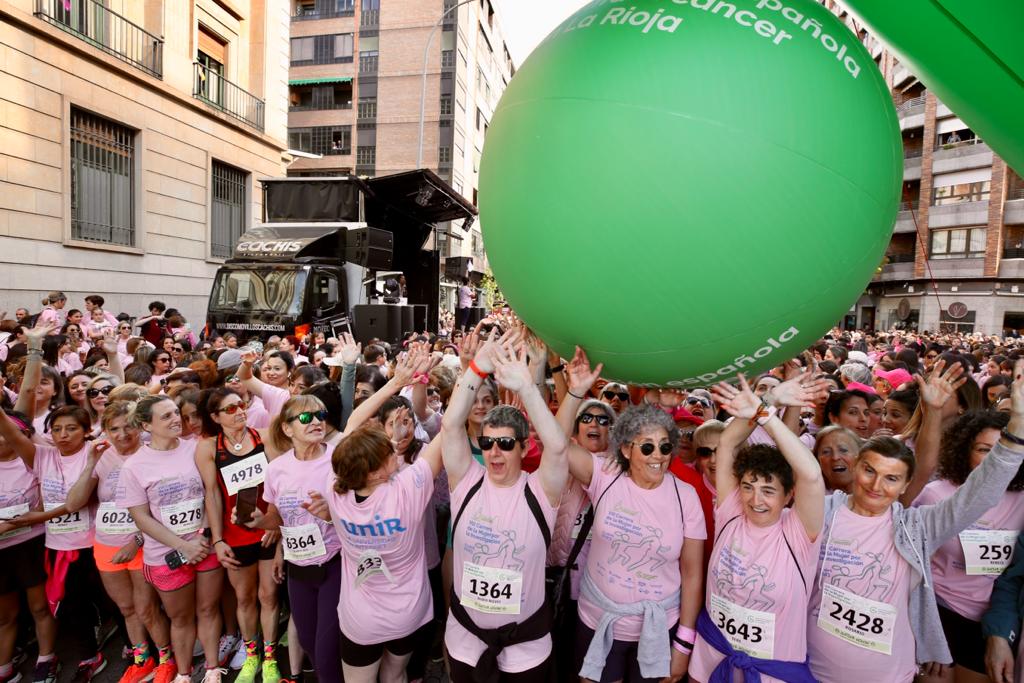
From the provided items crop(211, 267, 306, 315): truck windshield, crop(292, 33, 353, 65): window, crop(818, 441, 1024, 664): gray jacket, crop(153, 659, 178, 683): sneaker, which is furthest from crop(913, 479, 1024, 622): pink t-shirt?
crop(292, 33, 353, 65): window

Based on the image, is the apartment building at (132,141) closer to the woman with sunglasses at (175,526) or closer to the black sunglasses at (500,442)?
the woman with sunglasses at (175,526)

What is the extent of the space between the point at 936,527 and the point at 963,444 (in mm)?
512

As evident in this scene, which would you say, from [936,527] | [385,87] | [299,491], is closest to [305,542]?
[299,491]

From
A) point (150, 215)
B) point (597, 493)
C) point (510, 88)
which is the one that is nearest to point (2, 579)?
point (597, 493)

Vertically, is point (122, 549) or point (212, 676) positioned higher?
point (122, 549)

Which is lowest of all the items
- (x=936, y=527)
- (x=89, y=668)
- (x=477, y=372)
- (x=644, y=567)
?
(x=89, y=668)

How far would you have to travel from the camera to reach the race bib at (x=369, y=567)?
2.52 m

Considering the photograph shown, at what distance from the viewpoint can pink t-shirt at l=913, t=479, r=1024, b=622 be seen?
242 centimetres

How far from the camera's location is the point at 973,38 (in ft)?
4.59

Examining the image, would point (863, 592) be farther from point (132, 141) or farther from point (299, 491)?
point (132, 141)

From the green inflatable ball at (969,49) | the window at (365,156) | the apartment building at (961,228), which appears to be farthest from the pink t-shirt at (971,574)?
the window at (365,156)

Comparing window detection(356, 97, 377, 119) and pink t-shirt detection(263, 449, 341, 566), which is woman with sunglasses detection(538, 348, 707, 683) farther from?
window detection(356, 97, 377, 119)

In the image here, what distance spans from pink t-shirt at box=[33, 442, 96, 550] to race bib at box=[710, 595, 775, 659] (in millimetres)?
3363

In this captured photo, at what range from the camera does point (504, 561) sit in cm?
232
